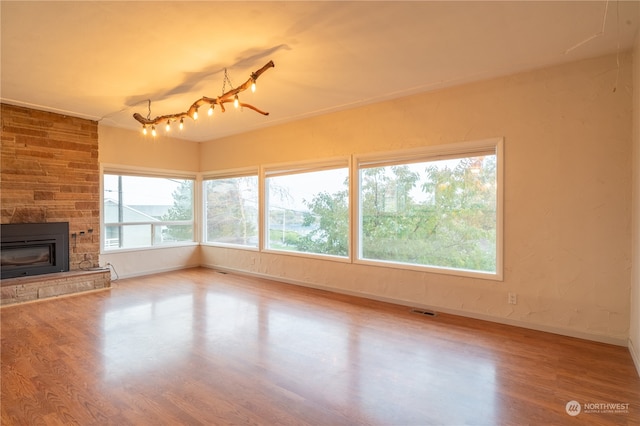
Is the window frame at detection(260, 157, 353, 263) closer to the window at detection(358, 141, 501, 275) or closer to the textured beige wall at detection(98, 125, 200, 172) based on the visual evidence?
the window at detection(358, 141, 501, 275)

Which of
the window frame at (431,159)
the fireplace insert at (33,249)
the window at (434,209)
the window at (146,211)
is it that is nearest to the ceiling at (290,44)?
the window frame at (431,159)

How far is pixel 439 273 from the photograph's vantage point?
4.07 m

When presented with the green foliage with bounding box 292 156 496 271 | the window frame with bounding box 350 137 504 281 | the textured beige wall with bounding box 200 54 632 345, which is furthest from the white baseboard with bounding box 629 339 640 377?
the green foliage with bounding box 292 156 496 271

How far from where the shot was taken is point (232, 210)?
6758 mm

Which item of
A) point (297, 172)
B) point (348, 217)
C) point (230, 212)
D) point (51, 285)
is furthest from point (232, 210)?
point (51, 285)

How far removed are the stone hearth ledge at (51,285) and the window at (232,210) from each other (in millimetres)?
2217

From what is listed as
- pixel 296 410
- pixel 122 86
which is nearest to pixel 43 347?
pixel 296 410

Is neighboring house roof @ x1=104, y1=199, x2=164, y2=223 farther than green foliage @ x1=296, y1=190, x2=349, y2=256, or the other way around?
neighboring house roof @ x1=104, y1=199, x2=164, y2=223

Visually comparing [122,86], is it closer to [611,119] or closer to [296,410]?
[296,410]

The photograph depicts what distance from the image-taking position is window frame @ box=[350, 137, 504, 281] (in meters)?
3.66

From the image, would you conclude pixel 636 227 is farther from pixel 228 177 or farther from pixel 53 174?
pixel 53 174

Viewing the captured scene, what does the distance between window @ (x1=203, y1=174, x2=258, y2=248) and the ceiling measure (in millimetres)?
2438

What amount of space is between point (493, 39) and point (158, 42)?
9.63ft

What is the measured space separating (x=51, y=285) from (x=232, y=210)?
3.09 meters
